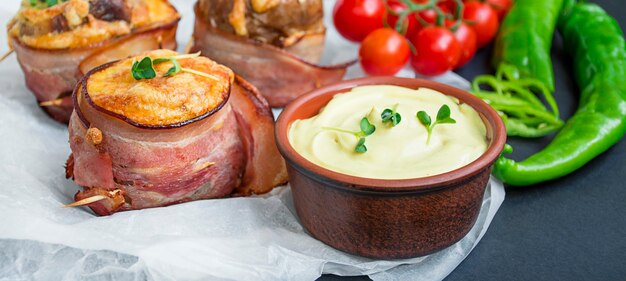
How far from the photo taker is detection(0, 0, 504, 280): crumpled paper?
2.83 meters

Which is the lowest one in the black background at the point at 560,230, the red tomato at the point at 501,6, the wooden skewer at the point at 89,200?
the red tomato at the point at 501,6

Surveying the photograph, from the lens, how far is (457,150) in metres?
2.88

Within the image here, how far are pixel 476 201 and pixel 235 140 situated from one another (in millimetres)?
1099

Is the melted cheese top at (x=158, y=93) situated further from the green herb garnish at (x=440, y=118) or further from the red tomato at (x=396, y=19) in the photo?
the red tomato at (x=396, y=19)

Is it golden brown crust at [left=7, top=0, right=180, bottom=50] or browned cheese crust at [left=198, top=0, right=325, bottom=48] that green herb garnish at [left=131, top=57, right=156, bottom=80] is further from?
browned cheese crust at [left=198, top=0, right=325, bottom=48]

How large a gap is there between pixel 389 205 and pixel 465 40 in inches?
88.2

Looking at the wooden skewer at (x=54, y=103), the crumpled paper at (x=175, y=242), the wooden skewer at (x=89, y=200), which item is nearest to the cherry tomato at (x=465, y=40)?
the crumpled paper at (x=175, y=242)

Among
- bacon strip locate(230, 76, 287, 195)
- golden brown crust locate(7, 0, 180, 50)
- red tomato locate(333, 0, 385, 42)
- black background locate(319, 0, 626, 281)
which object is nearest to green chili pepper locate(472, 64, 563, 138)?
black background locate(319, 0, 626, 281)

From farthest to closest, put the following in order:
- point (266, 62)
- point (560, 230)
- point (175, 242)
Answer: point (266, 62) < point (560, 230) < point (175, 242)

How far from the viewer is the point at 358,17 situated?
15.5 ft

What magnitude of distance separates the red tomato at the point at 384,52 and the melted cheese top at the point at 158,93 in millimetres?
1465

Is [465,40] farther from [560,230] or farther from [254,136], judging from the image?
[254,136]

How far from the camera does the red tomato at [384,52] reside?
4.38 meters

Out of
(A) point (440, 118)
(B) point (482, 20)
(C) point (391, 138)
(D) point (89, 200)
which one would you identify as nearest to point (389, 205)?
(C) point (391, 138)
